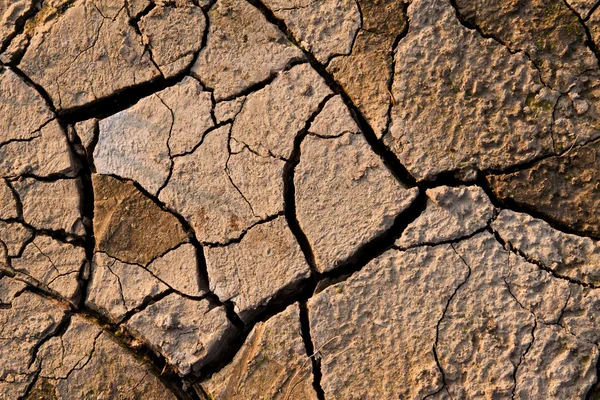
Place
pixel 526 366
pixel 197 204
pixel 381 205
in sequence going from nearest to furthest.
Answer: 1. pixel 526 366
2. pixel 381 205
3. pixel 197 204

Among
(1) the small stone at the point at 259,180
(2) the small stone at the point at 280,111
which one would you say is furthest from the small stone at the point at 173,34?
(1) the small stone at the point at 259,180

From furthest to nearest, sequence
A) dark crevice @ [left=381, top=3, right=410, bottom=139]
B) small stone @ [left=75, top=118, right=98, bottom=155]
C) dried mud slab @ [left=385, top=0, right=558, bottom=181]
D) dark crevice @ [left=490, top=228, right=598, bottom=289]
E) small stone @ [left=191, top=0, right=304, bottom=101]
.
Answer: small stone @ [left=75, top=118, right=98, bottom=155] < small stone @ [left=191, top=0, right=304, bottom=101] < dark crevice @ [left=381, top=3, right=410, bottom=139] < dried mud slab @ [left=385, top=0, right=558, bottom=181] < dark crevice @ [left=490, top=228, right=598, bottom=289]

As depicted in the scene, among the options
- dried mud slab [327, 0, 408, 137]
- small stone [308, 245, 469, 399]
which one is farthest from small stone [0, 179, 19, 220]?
dried mud slab [327, 0, 408, 137]

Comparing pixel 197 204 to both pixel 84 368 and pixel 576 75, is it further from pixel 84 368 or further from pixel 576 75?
pixel 576 75

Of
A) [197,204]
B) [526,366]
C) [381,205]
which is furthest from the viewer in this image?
[197,204]

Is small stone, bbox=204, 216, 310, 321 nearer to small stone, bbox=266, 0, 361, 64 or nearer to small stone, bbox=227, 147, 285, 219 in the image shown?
small stone, bbox=227, 147, 285, 219

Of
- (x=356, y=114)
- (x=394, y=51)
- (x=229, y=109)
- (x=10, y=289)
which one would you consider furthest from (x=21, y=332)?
(x=394, y=51)

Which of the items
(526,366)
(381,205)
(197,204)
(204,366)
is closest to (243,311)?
(204,366)
